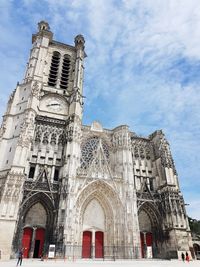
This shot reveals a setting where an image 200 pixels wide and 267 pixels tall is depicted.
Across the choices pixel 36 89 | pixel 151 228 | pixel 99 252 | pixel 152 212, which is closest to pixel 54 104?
pixel 36 89

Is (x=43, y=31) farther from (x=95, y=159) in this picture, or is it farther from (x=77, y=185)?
(x=77, y=185)

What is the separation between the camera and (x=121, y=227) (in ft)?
69.7

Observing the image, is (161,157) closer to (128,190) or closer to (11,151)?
(128,190)

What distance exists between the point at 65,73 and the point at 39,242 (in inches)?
890

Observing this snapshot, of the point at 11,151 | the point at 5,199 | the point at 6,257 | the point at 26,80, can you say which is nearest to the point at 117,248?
the point at 6,257

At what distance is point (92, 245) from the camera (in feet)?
68.6

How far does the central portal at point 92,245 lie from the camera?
68.0 ft

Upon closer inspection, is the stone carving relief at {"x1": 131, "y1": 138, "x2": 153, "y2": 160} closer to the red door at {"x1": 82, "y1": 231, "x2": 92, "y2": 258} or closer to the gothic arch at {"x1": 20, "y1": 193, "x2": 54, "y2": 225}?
the red door at {"x1": 82, "y1": 231, "x2": 92, "y2": 258}

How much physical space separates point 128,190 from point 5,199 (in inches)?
470

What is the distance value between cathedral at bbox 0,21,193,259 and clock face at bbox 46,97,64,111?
12 cm

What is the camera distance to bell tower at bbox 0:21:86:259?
1880 cm

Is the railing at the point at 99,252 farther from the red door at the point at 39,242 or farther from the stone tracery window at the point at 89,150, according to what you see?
the stone tracery window at the point at 89,150

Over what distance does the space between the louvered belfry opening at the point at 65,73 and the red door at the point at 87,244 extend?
19.3 m

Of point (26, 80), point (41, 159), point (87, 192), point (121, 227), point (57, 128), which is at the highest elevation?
point (26, 80)
